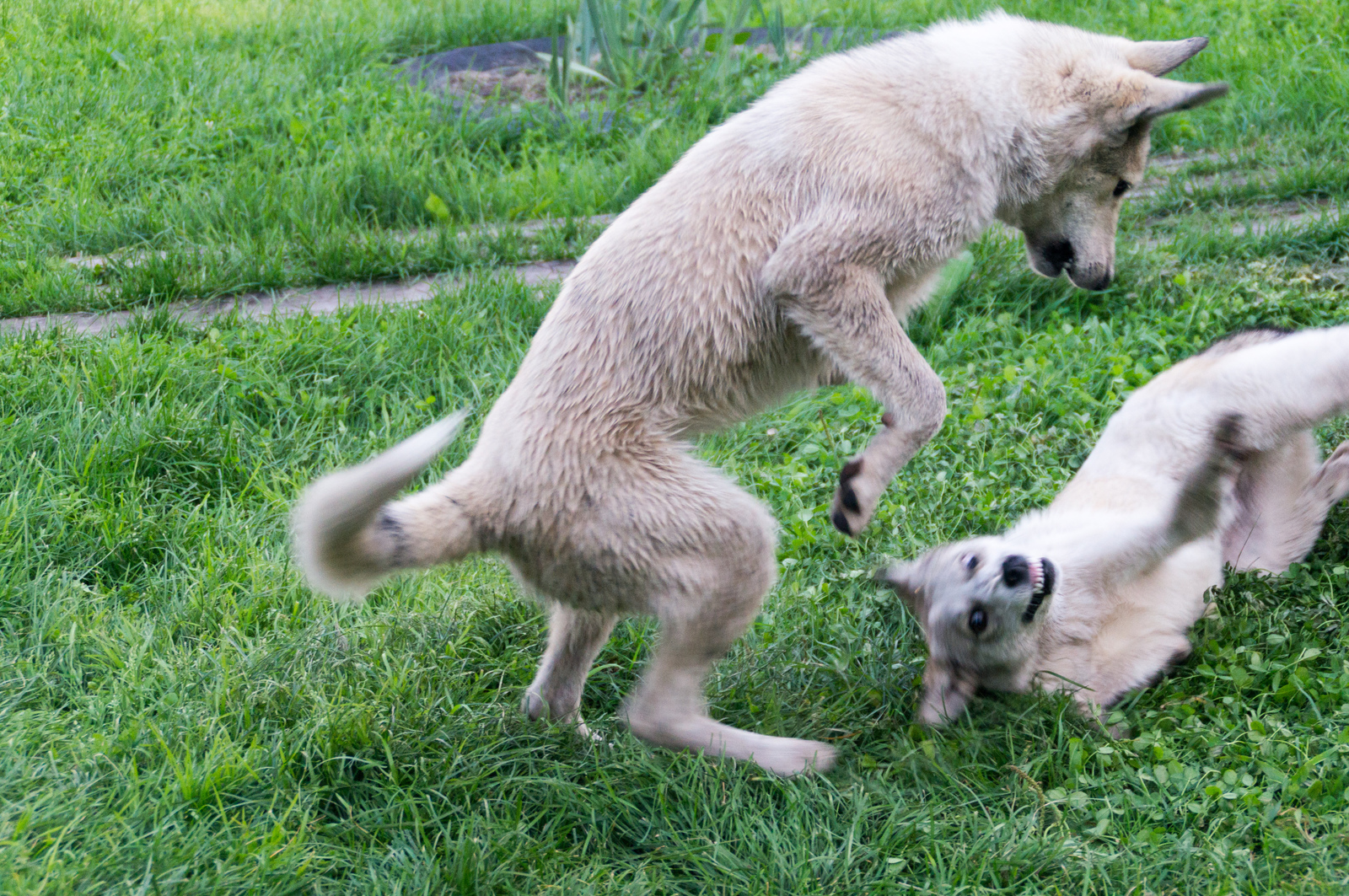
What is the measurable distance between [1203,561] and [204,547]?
340 centimetres

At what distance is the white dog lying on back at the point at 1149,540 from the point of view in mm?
3410

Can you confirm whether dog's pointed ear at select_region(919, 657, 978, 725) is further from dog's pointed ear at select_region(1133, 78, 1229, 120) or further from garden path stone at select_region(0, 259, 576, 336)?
garden path stone at select_region(0, 259, 576, 336)

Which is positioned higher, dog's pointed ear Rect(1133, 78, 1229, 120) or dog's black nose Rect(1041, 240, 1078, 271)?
dog's pointed ear Rect(1133, 78, 1229, 120)

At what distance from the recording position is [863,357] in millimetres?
3236

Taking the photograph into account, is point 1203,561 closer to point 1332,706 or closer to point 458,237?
point 1332,706

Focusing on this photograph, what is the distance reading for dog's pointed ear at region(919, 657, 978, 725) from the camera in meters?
3.45

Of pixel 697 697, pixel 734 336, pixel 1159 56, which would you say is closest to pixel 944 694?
pixel 697 697

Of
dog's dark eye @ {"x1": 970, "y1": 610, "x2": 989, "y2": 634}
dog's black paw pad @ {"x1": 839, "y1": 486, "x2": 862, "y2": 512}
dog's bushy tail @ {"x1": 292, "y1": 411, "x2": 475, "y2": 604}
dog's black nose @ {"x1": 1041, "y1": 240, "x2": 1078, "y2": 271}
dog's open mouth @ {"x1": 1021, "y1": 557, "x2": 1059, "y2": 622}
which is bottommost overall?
dog's dark eye @ {"x1": 970, "y1": 610, "x2": 989, "y2": 634}

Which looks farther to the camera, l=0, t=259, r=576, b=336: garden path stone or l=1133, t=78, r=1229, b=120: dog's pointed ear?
l=0, t=259, r=576, b=336: garden path stone

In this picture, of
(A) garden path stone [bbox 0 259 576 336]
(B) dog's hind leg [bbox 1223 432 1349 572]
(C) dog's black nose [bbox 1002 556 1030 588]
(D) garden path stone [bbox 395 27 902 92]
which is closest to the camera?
(C) dog's black nose [bbox 1002 556 1030 588]

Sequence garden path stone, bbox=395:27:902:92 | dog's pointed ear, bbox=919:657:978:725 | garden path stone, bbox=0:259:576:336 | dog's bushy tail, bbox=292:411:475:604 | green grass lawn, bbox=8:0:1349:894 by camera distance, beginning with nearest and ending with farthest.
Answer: dog's bushy tail, bbox=292:411:475:604 → green grass lawn, bbox=8:0:1349:894 → dog's pointed ear, bbox=919:657:978:725 → garden path stone, bbox=0:259:576:336 → garden path stone, bbox=395:27:902:92

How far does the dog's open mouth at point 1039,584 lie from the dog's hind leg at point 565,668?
1248mm

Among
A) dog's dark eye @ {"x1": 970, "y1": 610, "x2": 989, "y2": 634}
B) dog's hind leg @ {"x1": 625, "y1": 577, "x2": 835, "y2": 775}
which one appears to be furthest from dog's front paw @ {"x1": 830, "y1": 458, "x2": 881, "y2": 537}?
dog's dark eye @ {"x1": 970, "y1": 610, "x2": 989, "y2": 634}

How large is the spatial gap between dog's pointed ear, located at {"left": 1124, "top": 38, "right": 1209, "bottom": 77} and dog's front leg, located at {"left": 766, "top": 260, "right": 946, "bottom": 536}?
53.4 inches
